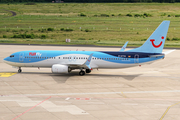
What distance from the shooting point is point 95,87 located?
136 ft

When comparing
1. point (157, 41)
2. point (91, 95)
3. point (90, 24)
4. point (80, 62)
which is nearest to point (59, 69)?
point (80, 62)

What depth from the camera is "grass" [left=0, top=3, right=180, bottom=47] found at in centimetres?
9956

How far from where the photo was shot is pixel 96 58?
48.8 metres

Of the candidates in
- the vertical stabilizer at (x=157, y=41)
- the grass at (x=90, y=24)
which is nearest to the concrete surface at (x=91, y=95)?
the vertical stabilizer at (x=157, y=41)

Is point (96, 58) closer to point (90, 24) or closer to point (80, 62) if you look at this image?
point (80, 62)

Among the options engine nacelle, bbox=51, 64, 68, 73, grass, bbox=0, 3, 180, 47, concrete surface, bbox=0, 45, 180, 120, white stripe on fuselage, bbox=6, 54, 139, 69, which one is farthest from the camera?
grass, bbox=0, 3, 180, 47

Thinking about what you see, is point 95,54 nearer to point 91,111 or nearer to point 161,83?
point 161,83

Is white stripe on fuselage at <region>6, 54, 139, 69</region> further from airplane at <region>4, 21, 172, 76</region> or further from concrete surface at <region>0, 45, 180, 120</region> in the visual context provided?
concrete surface at <region>0, 45, 180, 120</region>

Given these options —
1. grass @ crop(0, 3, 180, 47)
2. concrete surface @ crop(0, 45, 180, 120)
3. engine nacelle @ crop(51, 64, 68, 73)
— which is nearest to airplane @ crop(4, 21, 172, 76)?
engine nacelle @ crop(51, 64, 68, 73)

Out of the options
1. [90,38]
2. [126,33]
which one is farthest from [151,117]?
[126,33]

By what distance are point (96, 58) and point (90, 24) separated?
81579 millimetres

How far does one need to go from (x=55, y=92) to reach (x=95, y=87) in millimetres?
6203

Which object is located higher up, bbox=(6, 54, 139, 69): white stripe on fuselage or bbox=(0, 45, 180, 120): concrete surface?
bbox=(6, 54, 139, 69): white stripe on fuselage

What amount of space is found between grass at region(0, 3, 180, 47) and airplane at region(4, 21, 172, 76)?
3991cm
